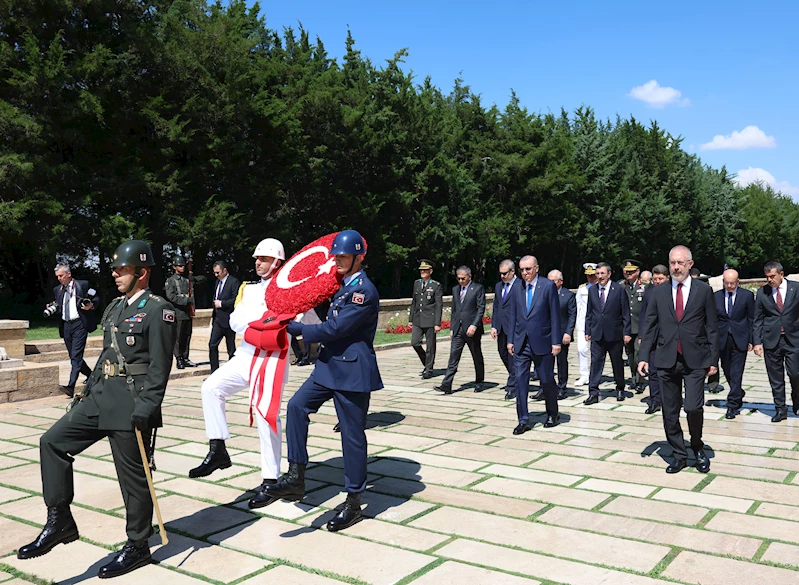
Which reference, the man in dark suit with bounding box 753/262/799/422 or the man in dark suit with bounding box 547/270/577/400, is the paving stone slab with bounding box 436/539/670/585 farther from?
the man in dark suit with bounding box 547/270/577/400

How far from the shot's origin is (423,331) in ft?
39.9

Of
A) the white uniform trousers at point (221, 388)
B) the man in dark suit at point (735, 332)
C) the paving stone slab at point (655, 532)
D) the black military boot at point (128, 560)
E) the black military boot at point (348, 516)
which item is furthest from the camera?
the man in dark suit at point (735, 332)

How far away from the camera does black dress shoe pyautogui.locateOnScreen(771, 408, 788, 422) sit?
8.52 meters

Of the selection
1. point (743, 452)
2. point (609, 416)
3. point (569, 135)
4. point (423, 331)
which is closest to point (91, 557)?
point (743, 452)

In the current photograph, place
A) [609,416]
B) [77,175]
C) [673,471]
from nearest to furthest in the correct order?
[673,471]
[609,416]
[77,175]

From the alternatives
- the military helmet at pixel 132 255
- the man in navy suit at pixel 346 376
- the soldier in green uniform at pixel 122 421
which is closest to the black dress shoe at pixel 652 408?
the man in navy suit at pixel 346 376

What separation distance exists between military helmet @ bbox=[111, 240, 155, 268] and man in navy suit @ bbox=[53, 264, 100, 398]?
600 centimetres

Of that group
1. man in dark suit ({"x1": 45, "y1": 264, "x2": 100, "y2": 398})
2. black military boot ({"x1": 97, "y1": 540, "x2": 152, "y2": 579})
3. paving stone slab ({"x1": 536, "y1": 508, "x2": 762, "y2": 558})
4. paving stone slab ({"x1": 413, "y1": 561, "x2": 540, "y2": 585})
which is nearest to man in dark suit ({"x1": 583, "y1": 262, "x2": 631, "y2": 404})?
paving stone slab ({"x1": 536, "y1": 508, "x2": 762, "y2": 558})

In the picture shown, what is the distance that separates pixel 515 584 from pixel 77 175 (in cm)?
2157

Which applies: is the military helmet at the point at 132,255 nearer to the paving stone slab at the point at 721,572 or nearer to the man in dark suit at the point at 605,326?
the paving stone slab at the point at 721,572

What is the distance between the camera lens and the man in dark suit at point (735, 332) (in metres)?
9.06

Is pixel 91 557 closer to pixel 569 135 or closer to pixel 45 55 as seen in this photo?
pixel 45 55

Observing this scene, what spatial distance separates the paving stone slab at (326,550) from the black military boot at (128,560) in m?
0.51

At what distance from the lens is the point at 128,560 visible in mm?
4102
